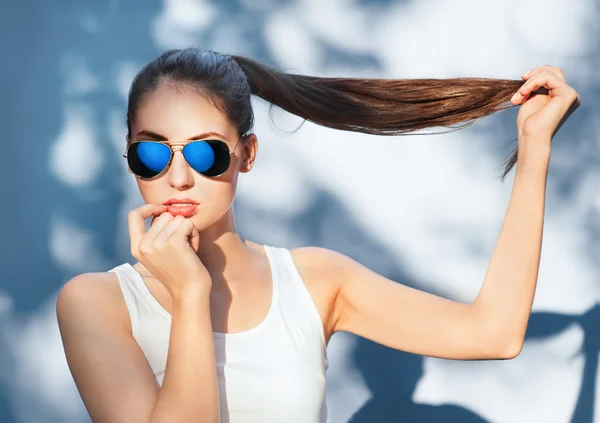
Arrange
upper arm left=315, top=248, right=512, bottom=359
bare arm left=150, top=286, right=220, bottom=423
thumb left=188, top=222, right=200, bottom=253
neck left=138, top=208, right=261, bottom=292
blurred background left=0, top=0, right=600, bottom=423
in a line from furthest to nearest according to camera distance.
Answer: blurred background left=0, top=0, right=600, bottom=423 → neck left=138, top=208, right=261, bottom=292 → upper arm left=315, top=248, right=512, bottom=359 → thumb left=188, top=222, right=200, bottom=253 → bare arm left=150, top=286, right=220, bottom=423

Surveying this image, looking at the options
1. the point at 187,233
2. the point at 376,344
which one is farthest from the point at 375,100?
the point at 376,344

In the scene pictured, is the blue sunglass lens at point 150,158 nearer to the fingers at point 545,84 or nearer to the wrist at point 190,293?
the wrist at point 190,293

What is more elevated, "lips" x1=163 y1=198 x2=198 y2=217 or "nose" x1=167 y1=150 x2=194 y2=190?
"nose" x1=167 y1=150 x2=194 y2=190

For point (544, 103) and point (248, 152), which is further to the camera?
point (248, 152)

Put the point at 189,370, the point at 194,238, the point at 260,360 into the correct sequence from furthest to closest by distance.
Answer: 1. the point at 260,360
2. the point at 194,238
3. the point at 189,370

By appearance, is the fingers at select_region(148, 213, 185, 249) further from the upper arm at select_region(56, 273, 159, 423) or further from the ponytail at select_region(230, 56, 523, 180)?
the ponytail at select_region(230, 56, 523, 180)

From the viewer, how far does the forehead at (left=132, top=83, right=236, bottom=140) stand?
4.73 ft

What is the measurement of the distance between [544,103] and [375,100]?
32cm

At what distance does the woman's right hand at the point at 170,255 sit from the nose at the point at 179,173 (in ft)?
0.26

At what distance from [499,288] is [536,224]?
0.12 metres

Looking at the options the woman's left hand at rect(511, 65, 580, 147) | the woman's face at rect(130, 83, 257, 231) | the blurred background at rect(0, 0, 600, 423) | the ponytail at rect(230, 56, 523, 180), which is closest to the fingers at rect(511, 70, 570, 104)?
the woman's left hand at rect(511, 65, 580, 147)

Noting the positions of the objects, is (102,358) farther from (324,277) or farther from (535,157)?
(535,157)

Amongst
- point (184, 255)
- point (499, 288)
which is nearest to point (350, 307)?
point (499, 288)

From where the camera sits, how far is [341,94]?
1637 millimetres
